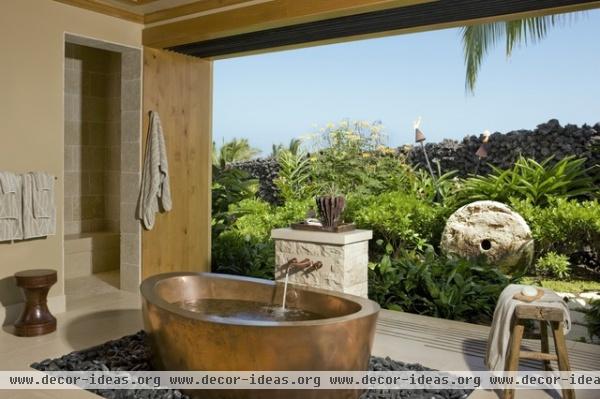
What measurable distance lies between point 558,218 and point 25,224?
18.4 ft

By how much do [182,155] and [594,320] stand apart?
4.12 m

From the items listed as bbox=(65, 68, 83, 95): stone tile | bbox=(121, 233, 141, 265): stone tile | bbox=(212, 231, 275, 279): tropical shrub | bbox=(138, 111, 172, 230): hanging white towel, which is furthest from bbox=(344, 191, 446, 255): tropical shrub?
bbox=(65, 68, 83, 95): stone tile

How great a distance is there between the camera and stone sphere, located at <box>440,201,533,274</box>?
19.9 ft

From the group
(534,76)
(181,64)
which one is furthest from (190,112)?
(534,76)

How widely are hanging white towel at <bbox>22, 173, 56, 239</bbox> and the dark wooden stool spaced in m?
0.45

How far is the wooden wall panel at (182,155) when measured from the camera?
5367 mm

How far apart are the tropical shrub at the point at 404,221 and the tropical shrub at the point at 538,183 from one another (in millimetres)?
508

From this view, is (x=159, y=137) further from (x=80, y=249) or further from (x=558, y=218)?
(x=558, y=218)

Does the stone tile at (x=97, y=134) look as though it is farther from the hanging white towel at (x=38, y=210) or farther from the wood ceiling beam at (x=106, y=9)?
the hanging white towel at (x=38, y=210)

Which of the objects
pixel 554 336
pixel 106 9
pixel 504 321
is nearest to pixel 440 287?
pixel 504 321

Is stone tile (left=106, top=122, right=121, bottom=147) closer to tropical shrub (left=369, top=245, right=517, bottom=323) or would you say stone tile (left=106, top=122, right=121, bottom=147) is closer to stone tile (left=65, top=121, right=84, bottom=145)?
stone tile (left=65, top=121, right=84, bottom=145)

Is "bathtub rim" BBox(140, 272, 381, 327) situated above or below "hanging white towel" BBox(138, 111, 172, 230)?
below

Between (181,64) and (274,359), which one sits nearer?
(274,359)

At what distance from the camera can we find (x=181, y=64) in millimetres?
5586
